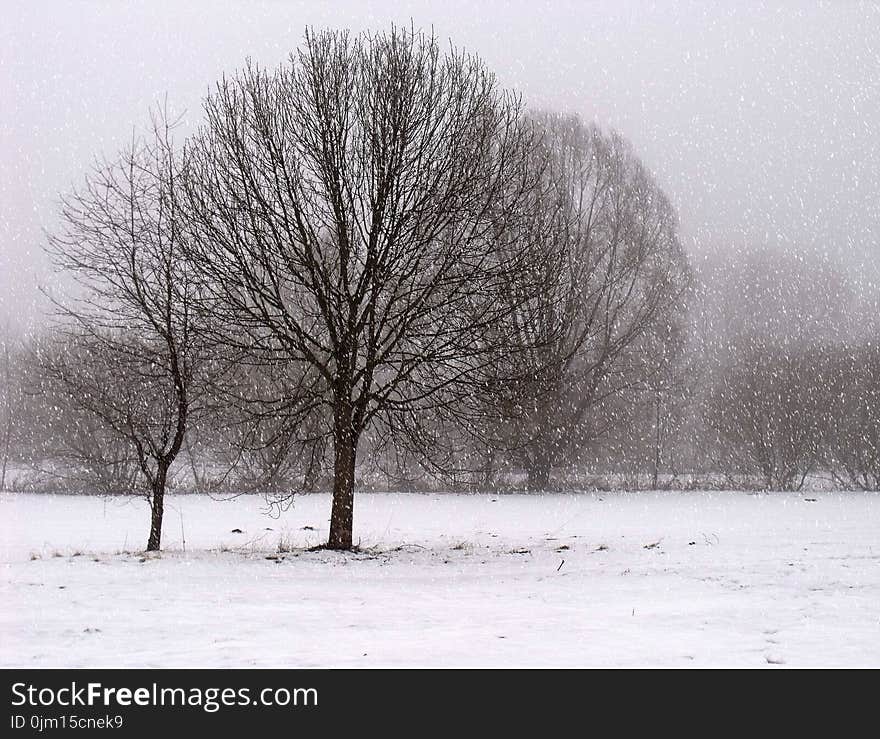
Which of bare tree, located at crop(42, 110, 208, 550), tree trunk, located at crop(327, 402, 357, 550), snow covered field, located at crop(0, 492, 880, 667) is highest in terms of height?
bare tree, located at crop(42, 110, 208, 550)

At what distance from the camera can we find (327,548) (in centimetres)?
1204

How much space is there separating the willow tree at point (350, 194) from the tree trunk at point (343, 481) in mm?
22

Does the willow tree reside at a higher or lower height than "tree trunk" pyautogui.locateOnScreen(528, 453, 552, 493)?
higher

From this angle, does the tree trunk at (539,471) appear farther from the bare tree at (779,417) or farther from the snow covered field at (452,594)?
the snow covered field at (452,594)

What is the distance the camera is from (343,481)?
11992mm

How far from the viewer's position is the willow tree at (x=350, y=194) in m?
11.6

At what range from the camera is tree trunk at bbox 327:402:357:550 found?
12.0 metres

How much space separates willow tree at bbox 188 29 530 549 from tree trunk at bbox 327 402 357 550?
0.07 feet

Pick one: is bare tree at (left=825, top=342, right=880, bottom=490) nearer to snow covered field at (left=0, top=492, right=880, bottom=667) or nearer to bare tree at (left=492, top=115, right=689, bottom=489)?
bare tree at (left=492, top=115, right=689, bottom=489)

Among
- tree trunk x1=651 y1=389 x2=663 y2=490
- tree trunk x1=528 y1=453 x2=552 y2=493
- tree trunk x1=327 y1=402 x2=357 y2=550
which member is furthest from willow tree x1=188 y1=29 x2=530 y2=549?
tree trunk x1=651 y1=389 x2=663 y2=490
